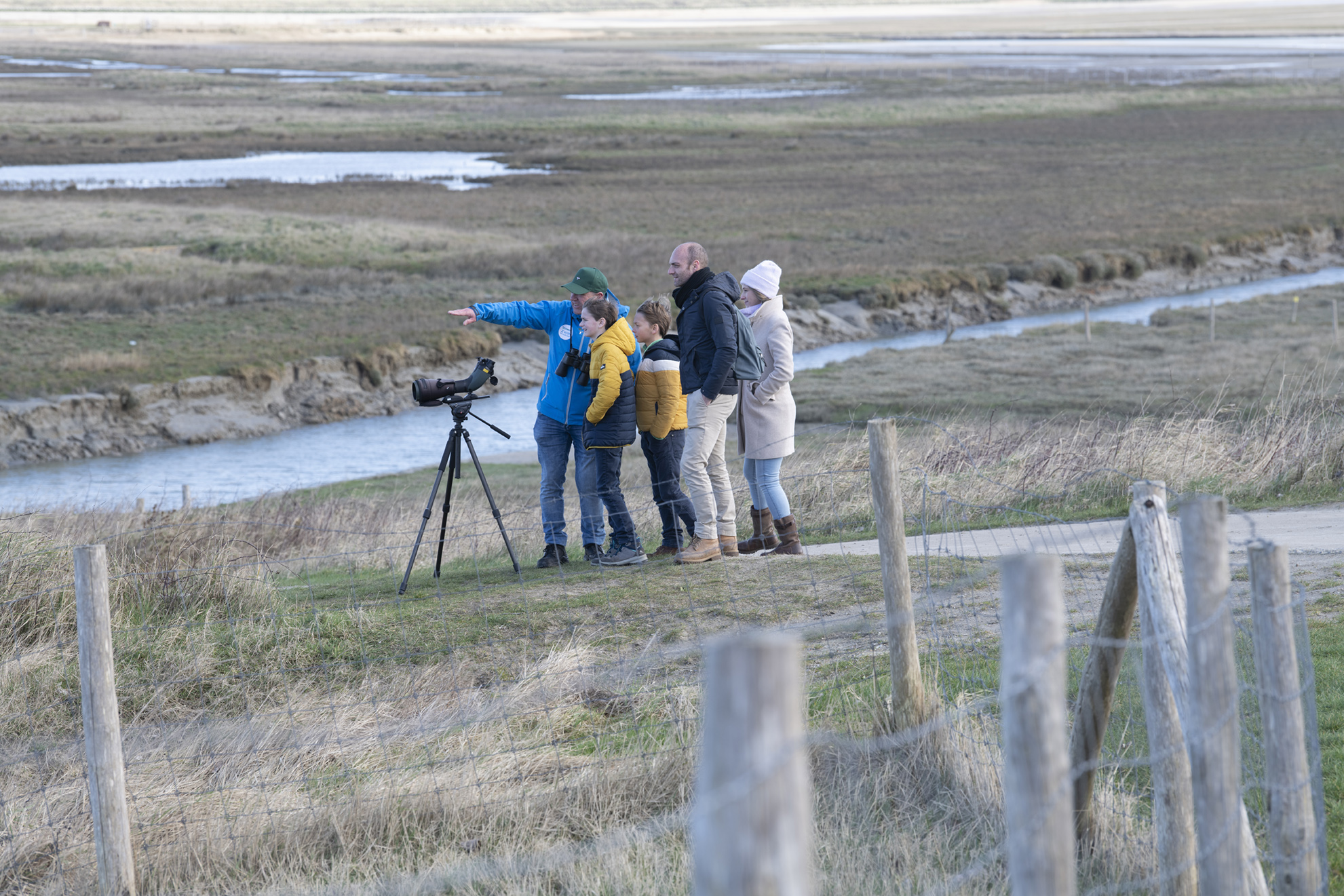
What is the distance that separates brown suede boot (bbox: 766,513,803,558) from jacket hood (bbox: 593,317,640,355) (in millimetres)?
1476

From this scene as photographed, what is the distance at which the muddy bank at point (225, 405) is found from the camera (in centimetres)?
2119

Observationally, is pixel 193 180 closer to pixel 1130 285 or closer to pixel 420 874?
pixel 1130 285

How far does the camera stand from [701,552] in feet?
26.7

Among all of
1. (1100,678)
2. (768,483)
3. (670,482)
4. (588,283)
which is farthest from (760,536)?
(1100,678)

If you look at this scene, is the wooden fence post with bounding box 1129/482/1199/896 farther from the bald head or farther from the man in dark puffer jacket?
the bald head

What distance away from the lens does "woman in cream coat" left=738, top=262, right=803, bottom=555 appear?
313 inches

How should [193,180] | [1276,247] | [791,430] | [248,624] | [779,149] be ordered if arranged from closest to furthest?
[248,624] → [791,430] → [1276,247] → [193,180] → [779,149]

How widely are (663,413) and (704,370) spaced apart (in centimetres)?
49

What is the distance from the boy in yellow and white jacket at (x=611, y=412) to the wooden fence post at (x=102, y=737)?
400 centimetres

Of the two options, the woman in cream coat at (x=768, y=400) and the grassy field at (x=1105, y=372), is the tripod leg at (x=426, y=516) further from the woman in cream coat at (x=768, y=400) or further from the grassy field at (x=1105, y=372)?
the grassy field at (x=1105, y=372)

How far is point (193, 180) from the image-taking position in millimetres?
54031

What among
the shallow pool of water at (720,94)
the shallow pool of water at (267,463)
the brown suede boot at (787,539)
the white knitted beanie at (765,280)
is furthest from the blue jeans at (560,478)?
the shallow pool of water at (720,94)

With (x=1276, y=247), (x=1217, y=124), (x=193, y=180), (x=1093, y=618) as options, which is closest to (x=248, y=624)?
(x=1093, y=618)

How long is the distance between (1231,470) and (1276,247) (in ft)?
103
